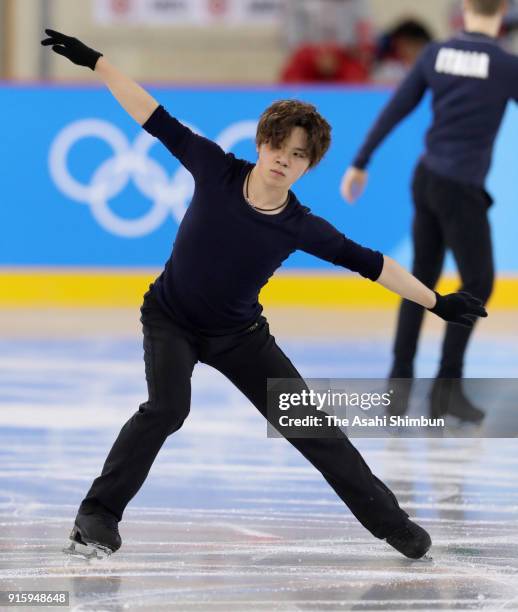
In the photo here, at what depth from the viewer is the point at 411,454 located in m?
5.00

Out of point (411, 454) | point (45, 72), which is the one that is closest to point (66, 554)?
point (411, 454)

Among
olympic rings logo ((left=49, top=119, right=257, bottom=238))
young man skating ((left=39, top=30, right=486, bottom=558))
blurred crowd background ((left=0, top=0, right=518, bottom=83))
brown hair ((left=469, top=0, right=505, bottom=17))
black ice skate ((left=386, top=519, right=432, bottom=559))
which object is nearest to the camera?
young man skating ((left=39, top=30, right=486, bottom=558))

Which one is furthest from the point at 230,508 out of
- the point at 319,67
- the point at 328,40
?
the point at 328,40

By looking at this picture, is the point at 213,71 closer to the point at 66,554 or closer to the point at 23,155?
the point at 23,155

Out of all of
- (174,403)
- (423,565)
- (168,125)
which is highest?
(168,125)

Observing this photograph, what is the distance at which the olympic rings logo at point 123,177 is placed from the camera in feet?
27.5

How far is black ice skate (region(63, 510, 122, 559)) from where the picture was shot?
11.4 feet

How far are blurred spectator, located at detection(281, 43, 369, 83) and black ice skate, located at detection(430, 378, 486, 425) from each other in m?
4.78

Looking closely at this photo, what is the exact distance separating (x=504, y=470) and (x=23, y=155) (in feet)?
15.1

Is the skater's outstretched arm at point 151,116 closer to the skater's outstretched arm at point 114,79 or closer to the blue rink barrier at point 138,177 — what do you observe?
the skater's outstretched arm at point 114,79

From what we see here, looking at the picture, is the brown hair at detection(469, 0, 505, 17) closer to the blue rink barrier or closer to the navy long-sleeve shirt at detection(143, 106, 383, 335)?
the navy long-sleeve shirt at detection(143, 106, 383, 335)

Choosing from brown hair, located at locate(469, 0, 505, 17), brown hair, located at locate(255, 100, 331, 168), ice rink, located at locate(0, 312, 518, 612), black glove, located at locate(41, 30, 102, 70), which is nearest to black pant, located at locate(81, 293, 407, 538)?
ice rink, located at locate(0, 312, 518, 612)

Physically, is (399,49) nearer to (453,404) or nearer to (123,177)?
(123,177)
